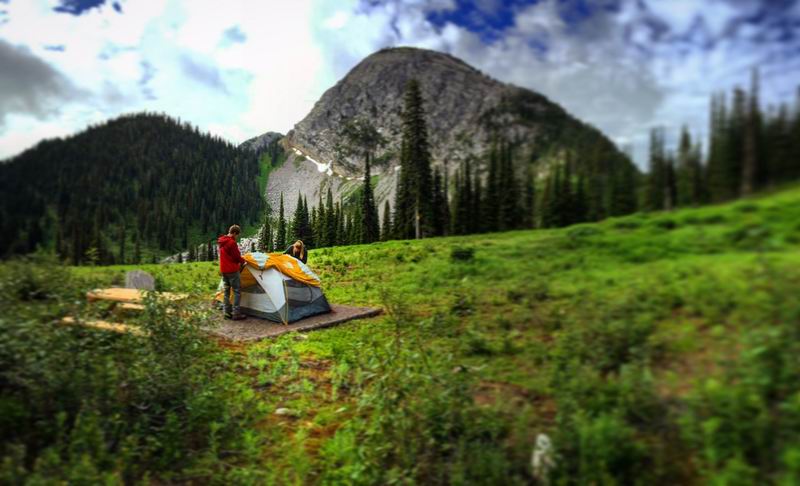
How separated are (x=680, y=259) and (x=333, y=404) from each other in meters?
6.08

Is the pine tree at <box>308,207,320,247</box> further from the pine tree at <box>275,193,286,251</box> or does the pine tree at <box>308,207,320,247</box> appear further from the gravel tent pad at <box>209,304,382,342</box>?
the gravel tent pad at <box>209,304,382,342</box>

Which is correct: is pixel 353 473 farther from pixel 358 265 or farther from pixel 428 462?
pixel 358 265

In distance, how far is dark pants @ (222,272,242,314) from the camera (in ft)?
44.3

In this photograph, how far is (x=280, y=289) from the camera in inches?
529

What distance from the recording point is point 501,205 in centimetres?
6025

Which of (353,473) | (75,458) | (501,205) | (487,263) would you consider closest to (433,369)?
(353,473)

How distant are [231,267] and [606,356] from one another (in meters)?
11.6

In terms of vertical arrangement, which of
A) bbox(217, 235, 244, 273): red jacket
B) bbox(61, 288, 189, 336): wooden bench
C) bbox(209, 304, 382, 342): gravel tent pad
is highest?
bbox(217, 235, 244, 273): red jacket

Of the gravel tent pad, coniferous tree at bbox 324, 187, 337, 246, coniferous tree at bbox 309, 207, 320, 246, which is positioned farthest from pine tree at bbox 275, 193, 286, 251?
coniferous tree at bbox 324, 187, 337, 246

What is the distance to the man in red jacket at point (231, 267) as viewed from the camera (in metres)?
12.8

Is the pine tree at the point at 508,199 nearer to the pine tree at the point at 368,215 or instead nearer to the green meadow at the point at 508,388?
the pine tree at the point at 368,215

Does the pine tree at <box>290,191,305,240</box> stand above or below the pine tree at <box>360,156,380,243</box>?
below

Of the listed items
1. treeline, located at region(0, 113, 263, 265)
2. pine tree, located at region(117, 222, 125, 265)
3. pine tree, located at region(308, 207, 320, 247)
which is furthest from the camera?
pine tree, located at region(117, 222, 125, 265)

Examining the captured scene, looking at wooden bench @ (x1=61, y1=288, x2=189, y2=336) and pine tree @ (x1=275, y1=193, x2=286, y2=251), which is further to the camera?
pine tree @ (x1=275, y1=193, x2=286, y2=251)
